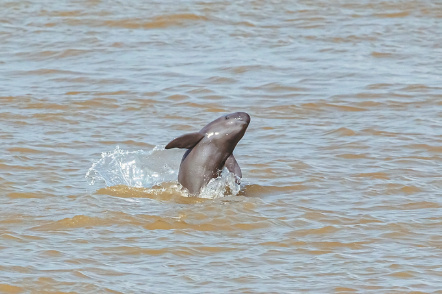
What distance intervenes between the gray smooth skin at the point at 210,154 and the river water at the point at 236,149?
175 millimetres

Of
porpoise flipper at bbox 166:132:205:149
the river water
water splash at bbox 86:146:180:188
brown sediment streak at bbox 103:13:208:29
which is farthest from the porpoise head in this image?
brown sediment streak at bbox 103:13:208:29

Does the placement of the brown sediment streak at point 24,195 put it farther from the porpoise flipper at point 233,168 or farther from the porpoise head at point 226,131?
the porpoise flipper at point 233,168

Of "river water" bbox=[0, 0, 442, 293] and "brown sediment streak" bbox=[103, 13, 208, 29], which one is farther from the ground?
"brown sediment streak" bbox=[103, 13, 208, 29]

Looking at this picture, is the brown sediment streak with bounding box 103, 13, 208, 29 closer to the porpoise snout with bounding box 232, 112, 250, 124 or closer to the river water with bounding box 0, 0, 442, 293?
the river water with bounding box 0, 0, 442, 293

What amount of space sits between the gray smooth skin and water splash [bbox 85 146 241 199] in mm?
68

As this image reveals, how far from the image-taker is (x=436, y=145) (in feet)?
37.3

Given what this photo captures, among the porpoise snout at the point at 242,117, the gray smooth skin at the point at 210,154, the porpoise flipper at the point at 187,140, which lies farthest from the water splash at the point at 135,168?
the porpoise snout at the point at 242,117

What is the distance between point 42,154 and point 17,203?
1893mm

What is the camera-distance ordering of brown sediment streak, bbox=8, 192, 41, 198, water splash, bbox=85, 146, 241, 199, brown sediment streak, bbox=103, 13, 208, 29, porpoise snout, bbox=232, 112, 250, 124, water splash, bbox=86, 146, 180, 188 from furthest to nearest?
brown sediment streak, bbox=103, 13, 208, 29, water splash, bbox=86, 146, 180, 188, porpoise snout, bbox=232, 112, 250, 124, water splash, bbox=85, 146, 241, 199, brown sediment streak, bbox=8, 192, 41, 198

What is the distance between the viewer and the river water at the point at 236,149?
7633mm

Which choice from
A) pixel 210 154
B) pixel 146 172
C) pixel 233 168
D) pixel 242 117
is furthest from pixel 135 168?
pixel 242 117

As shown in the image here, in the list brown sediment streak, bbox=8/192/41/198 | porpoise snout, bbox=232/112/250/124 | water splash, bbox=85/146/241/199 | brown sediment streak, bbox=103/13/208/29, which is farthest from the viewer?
brown sediment streak, bbox=103/13/208/29

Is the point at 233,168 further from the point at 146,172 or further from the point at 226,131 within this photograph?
the point at 146,172

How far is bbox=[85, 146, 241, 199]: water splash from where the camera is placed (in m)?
9.72
